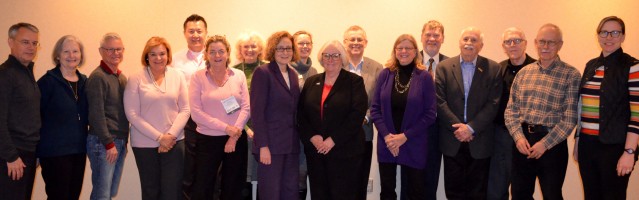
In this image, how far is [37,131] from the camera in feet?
9.99

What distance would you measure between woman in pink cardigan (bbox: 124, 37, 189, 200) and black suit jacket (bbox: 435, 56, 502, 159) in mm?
2073

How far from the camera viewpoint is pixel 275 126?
329 centimetres

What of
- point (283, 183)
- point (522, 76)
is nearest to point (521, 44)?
point (522, 76)

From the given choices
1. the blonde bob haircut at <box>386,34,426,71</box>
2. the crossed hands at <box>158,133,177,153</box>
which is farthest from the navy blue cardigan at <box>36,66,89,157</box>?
the blonde bob haircut at <box>386,34,426,71</box>

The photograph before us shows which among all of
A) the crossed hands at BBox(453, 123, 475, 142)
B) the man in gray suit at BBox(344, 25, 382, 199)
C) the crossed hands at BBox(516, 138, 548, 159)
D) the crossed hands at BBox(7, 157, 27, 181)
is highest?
the man in gray suit at BBox(344, 25, 382, 199)

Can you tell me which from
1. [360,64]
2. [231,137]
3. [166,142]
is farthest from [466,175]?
[166,142]

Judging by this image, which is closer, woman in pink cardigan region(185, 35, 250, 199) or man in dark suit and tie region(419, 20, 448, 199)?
woman in pink cardigan region(185, 35, 250, 199)

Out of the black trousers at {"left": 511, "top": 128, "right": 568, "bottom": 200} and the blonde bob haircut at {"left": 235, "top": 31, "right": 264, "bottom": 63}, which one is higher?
the blonde bob haircut at {"left": 235, "top": 31, "right": 264, "bottom": 63}

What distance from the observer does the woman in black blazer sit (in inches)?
129

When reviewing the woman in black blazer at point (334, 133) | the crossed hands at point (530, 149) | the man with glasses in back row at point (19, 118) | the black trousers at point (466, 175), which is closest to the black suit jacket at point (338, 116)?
the woman in black blazer at point (334, 133)

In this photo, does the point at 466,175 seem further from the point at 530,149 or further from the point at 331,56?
the point at 331,56

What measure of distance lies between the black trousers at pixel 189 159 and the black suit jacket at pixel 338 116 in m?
0.89

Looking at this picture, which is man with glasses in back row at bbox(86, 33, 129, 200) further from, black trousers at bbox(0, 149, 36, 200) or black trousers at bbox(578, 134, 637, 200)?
black trousers at bbox(578, 134, 637, 200)

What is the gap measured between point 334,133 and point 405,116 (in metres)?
0.59
